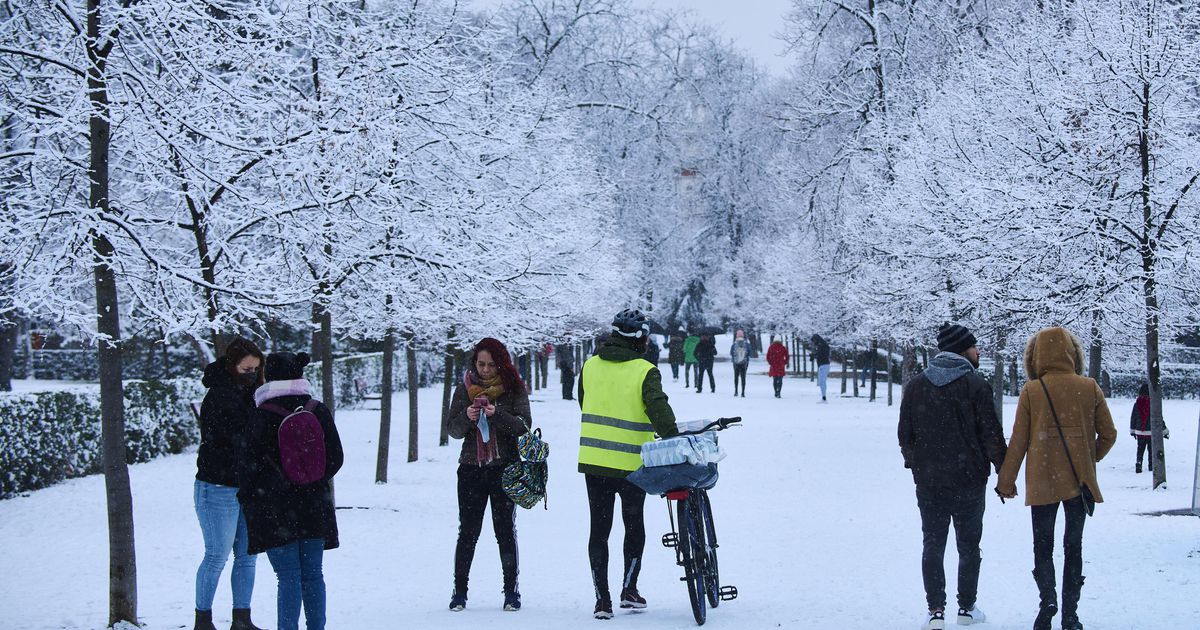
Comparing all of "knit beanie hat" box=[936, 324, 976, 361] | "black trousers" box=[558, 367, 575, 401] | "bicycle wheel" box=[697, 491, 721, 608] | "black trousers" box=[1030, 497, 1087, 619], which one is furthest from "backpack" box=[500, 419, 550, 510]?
"black trousers" box=[558, 367, 575, 401]

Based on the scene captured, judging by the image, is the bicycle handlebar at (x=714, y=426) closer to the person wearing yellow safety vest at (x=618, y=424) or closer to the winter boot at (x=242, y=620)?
the person wearing yellow safety vest at (x=618, y=424)

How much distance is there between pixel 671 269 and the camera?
4266cm

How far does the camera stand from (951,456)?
641 centimetres

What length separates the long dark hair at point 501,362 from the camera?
7047 mm

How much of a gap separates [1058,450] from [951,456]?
52 centimetres

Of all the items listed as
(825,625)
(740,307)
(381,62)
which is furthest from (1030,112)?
(740,307)

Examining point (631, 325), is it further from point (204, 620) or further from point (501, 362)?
point (204, 620)

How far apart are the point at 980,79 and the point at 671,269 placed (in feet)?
85.1

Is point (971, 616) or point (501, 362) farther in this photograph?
point (501, 362)

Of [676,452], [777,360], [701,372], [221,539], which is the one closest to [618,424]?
[676,452]

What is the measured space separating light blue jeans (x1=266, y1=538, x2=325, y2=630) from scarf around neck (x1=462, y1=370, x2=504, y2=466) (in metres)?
1.41

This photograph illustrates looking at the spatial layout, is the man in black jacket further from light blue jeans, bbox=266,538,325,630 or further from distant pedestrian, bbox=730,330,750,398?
distant pedestrian, bbox=730,330,750,398

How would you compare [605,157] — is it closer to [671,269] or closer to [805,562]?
[671,269]

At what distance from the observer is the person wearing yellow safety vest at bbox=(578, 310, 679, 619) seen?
22.4ft
